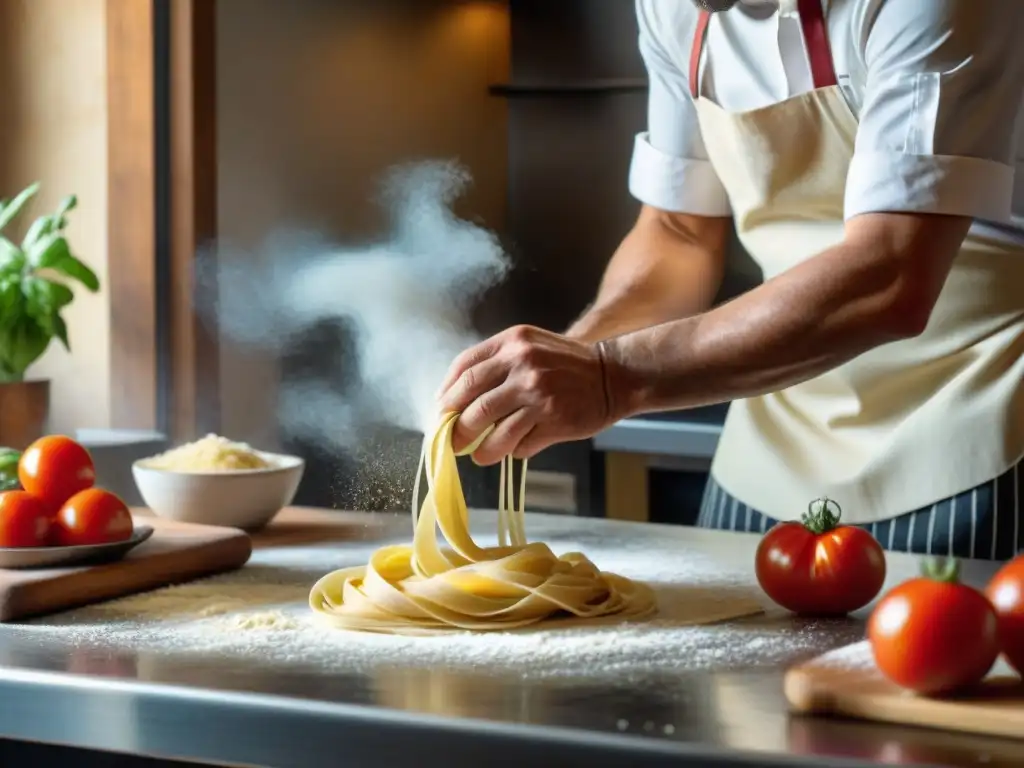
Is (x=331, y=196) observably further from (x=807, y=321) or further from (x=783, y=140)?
(x=807, y=321)

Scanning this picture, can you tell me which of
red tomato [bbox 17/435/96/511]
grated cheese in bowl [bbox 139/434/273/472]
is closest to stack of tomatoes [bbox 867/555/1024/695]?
red tomato [bbox 17/435/96/511]

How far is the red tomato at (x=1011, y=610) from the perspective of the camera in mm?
1065

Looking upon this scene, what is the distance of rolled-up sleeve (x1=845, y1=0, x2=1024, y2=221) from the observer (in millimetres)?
1424

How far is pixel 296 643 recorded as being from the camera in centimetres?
125

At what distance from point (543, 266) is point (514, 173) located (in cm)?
22

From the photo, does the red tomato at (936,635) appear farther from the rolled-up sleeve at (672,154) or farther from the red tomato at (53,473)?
the rolled-up sleeve at (672,154)

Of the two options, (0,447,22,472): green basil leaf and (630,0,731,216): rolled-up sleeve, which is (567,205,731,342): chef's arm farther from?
(0,447,22,472): green basil leaf

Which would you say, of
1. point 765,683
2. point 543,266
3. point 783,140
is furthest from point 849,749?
point 543,266

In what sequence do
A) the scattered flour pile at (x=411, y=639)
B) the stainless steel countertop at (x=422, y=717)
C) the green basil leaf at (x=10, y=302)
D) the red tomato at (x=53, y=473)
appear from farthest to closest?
the green basil leaf at (x=10, y=302) → the red tomato at (x=53, y=473) → the scattered flour pile at (x=411, y=639) → the stainless steel countertop at (x=422, y=717)

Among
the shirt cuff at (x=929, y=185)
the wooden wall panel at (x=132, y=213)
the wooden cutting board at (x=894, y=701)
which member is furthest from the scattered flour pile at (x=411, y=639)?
the wooden wall panel at (x=132, y=213)

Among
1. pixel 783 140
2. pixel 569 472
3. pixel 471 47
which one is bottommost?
pixel 569 472

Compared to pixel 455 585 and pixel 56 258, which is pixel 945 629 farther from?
pixel 56 258

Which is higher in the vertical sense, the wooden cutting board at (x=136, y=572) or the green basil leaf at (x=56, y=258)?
the green basil leaf at (x=56, y=258)

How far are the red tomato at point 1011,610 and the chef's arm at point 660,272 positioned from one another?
86 cm
